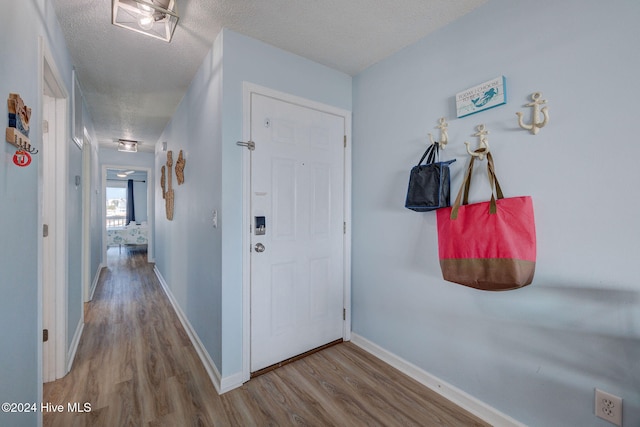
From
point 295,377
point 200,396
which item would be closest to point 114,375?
point 200,396

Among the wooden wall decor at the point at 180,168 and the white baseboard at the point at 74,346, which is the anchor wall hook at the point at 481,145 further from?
the white baseboard at the point at 74,346

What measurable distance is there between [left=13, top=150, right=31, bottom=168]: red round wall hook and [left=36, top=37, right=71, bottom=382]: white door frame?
3.41ft

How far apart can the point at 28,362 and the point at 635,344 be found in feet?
8.49

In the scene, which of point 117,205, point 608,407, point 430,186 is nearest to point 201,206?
point 430,186

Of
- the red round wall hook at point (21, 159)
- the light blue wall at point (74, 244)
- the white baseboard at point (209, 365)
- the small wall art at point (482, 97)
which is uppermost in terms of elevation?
the small wall art at point (482, 97)

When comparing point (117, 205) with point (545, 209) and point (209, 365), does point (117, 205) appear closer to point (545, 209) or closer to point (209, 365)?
point (209, 365)

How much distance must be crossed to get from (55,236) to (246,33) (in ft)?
6.54

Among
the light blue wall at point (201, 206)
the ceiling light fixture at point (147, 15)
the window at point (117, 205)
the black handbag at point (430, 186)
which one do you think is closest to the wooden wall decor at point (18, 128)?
the ceiling light fixture at point (147, 15)

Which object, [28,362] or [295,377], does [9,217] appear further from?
[295,377]

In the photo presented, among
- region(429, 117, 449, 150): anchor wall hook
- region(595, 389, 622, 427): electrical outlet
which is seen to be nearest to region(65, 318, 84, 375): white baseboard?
region(429, 117, 449, 150): anchor wall hook

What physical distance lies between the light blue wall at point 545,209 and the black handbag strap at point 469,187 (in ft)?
0.16

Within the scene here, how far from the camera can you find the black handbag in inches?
65.4

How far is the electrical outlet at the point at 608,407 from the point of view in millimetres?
1151

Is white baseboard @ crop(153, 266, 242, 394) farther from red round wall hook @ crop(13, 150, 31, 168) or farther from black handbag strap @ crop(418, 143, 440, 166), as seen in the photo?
black handbag strap @ crop(418, 143, 440, 166)
